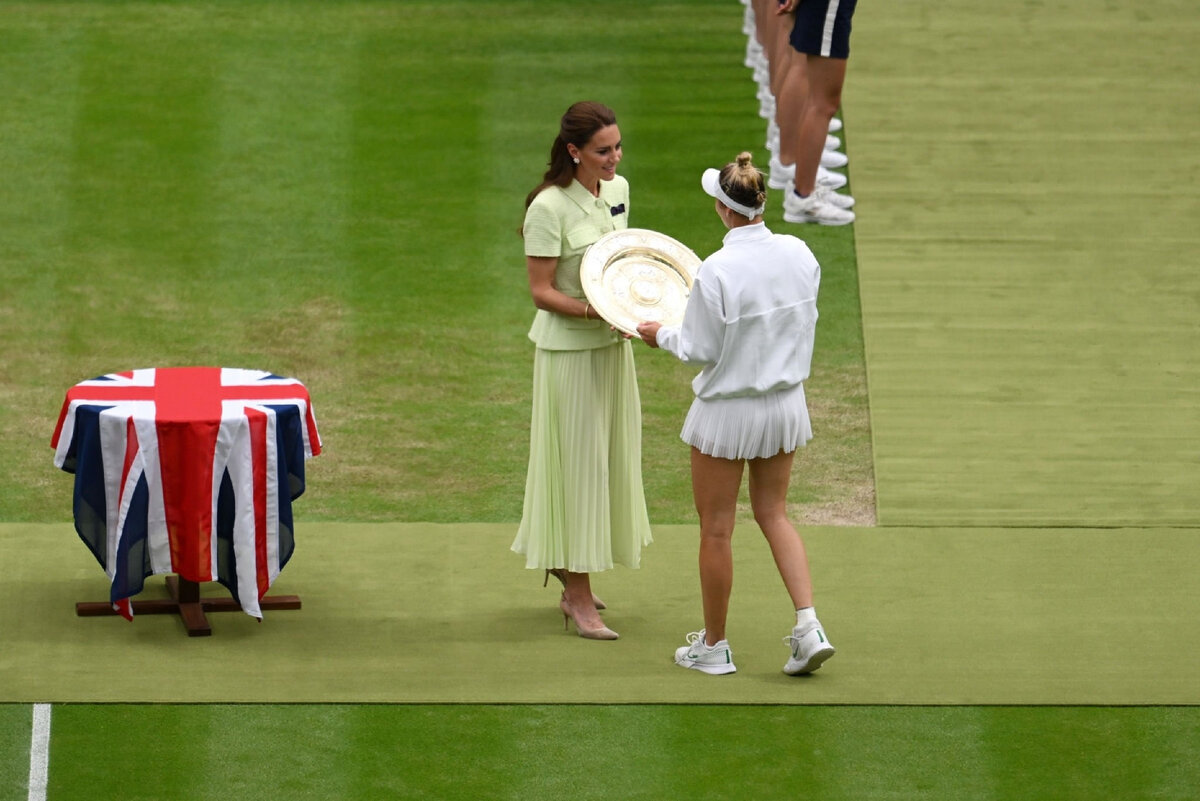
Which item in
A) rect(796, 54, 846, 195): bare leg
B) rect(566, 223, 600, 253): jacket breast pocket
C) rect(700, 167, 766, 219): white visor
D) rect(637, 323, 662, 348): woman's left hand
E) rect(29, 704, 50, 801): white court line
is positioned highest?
rect(796, 54, 846, 195): bare leg

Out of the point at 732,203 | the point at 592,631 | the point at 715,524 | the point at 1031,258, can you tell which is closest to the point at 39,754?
the point at 592,631

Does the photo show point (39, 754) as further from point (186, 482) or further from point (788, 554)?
point (788, 554)

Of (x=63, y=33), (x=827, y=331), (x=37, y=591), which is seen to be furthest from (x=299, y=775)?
(x=63, y=33)

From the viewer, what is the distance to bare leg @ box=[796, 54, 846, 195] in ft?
36.9

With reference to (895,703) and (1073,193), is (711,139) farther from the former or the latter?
(895,703)

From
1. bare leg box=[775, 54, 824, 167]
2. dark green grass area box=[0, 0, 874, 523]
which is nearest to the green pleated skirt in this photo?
dark green grass area box=[0, 0, 874, 523]

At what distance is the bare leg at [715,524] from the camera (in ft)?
23.1

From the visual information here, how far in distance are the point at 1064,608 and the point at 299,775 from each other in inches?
122

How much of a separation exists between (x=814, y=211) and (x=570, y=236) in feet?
15.8

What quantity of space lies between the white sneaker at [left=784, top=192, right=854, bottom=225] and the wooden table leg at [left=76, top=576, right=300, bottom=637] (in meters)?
5.07

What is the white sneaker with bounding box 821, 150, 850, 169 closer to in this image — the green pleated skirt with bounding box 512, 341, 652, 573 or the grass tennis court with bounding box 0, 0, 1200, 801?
the grass tennis court with bounding box 0, 0, 1200, 801

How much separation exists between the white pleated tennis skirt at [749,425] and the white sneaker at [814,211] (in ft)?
16.4

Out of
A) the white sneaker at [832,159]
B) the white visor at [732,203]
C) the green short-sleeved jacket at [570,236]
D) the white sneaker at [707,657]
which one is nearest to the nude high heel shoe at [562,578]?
the white sneaker at [707,657]

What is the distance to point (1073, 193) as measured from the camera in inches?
485
